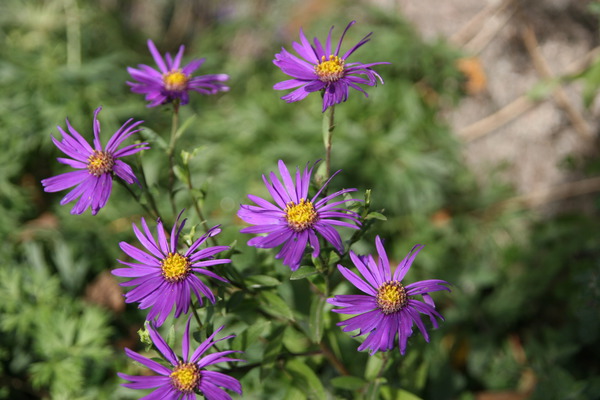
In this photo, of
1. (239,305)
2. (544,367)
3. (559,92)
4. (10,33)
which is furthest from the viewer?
(10,33)

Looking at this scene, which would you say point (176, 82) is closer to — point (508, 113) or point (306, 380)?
point (306, 380)

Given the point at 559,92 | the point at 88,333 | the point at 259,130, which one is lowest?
the point at 88,333

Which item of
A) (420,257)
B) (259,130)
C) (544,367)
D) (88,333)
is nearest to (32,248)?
(88,333)

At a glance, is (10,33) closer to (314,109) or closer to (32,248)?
(32,248)

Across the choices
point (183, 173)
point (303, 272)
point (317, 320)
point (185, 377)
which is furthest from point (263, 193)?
point (185, 377)

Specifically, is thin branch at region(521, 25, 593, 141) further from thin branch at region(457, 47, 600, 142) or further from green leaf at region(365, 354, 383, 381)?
green leaf at region(365, 354, 383, 381)

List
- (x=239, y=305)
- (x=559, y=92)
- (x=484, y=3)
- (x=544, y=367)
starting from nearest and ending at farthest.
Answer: (x=239, y=305) → (x=544, y=367) → (x=559, y=92) → (x=484, y=3)
